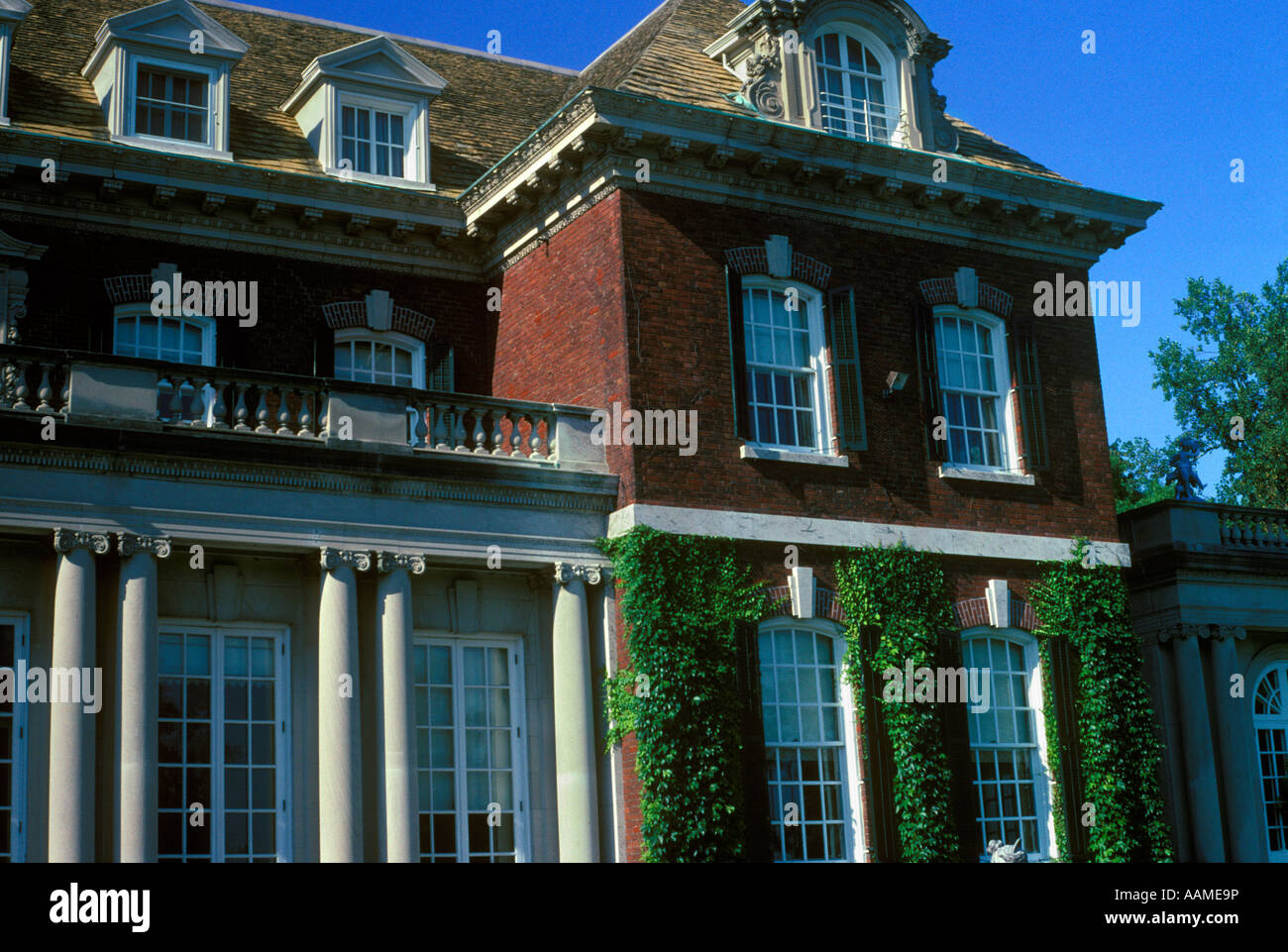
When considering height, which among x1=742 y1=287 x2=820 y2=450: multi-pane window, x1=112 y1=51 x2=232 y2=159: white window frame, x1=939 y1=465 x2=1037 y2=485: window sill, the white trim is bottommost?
the white trim

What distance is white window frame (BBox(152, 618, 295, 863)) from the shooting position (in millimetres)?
17031

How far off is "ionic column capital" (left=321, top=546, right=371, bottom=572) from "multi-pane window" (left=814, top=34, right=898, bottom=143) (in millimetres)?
8621

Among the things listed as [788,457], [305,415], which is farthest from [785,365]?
[305,415]

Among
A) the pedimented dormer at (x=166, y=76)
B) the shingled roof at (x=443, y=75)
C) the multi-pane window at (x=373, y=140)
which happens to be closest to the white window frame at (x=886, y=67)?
the shingled roof at (x=443, y=75)

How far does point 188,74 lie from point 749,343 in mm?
8366

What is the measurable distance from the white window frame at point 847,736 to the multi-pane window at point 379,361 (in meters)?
6.00

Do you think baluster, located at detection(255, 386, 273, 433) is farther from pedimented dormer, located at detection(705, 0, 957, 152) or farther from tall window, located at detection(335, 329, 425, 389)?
pedimented dormer, located at detection(705, 0, 957, 152)

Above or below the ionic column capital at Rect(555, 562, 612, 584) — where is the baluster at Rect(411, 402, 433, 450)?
above

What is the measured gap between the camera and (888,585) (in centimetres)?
1958

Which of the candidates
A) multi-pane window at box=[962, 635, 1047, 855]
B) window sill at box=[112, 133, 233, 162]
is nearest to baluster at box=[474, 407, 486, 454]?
window sill at box=[112, 133, 233, 162]

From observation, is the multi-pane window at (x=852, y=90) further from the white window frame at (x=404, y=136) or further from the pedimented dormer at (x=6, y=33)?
the pedimented dormer at (x=6, y=33)

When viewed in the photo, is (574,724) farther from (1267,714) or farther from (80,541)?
(1267,714)

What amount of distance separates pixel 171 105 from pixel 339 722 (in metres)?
9.10
